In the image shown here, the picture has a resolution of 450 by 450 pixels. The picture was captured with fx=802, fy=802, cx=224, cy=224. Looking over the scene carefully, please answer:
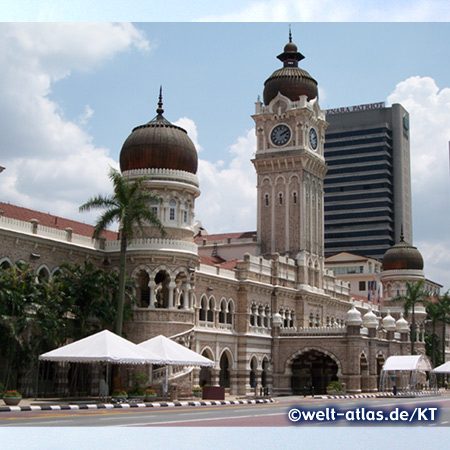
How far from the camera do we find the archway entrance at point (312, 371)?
Result: 187 feet

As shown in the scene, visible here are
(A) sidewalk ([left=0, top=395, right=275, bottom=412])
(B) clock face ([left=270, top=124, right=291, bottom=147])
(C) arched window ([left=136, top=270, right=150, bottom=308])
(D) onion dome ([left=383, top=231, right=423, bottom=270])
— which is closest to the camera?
(A) sidewalk ([left=0, top=395, right=275, bottom=412])

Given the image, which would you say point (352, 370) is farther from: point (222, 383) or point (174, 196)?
point (174, 196)

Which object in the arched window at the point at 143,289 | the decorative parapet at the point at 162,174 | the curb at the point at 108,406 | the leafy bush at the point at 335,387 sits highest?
the decorative parapet at the point at 162,174

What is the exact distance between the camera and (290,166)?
6200 centimetres

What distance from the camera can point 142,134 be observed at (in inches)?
1762

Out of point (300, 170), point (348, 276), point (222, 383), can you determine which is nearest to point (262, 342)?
point (222, 383)

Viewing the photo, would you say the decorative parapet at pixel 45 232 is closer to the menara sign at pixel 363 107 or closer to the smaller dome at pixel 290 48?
the smaller dome at pixel 290 48

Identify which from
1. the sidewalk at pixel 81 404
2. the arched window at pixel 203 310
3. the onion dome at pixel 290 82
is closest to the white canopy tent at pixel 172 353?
the sidewalk at pixel 81 404

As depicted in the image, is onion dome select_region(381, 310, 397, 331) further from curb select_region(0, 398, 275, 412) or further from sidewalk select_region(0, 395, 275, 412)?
curb select_region(0, 398, 275, 412)

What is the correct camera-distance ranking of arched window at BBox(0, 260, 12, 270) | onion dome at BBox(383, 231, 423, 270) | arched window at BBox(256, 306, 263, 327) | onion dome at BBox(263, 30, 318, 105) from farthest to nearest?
onion dome at BBox(383, 231, 423, 270) < onion dome at BBox(263, 30, 318, 105) < arched window at BBox(256, 306, 263, 327) < arched window at BBox(0, 260, 12, 270)

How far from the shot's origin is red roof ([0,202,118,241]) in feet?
134

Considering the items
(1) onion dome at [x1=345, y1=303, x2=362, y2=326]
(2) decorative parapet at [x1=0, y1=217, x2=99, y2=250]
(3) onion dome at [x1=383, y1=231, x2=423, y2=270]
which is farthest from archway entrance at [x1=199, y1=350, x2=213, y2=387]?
(3) onion dome at [x1=383, y1=231, x2=423, y2=270]

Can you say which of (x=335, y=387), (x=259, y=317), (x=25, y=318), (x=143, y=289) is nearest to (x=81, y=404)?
(x=25, y=318)

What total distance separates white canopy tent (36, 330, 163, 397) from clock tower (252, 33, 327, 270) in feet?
98.2
